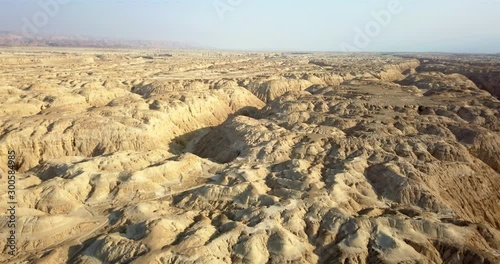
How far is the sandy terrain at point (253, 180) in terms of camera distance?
24000mm

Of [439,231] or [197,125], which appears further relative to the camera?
[197,125]

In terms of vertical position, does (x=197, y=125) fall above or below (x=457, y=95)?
below

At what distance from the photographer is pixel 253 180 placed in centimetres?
3256

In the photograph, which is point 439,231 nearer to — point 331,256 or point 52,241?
point 331,256

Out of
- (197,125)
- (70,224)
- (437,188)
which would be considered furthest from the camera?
(197,125)

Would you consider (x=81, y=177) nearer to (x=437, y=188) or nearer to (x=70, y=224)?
(x=70, y=224)

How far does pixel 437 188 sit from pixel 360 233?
13.8 m

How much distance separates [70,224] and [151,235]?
704 cm

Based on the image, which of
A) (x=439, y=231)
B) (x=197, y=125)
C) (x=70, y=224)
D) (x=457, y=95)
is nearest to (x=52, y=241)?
(x=70, y=224)

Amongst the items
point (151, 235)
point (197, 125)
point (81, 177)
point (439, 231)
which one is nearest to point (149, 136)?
point (197, 125)

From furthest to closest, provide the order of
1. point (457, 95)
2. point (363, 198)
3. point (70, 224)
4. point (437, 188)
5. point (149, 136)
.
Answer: point (457, 95)
point (149, 136)
point (437, 188)
point (363, 198)
point (70, 224)

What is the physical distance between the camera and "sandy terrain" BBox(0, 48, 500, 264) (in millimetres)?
24000

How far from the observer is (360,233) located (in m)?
24.7

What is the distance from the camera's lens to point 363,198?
103 feet
